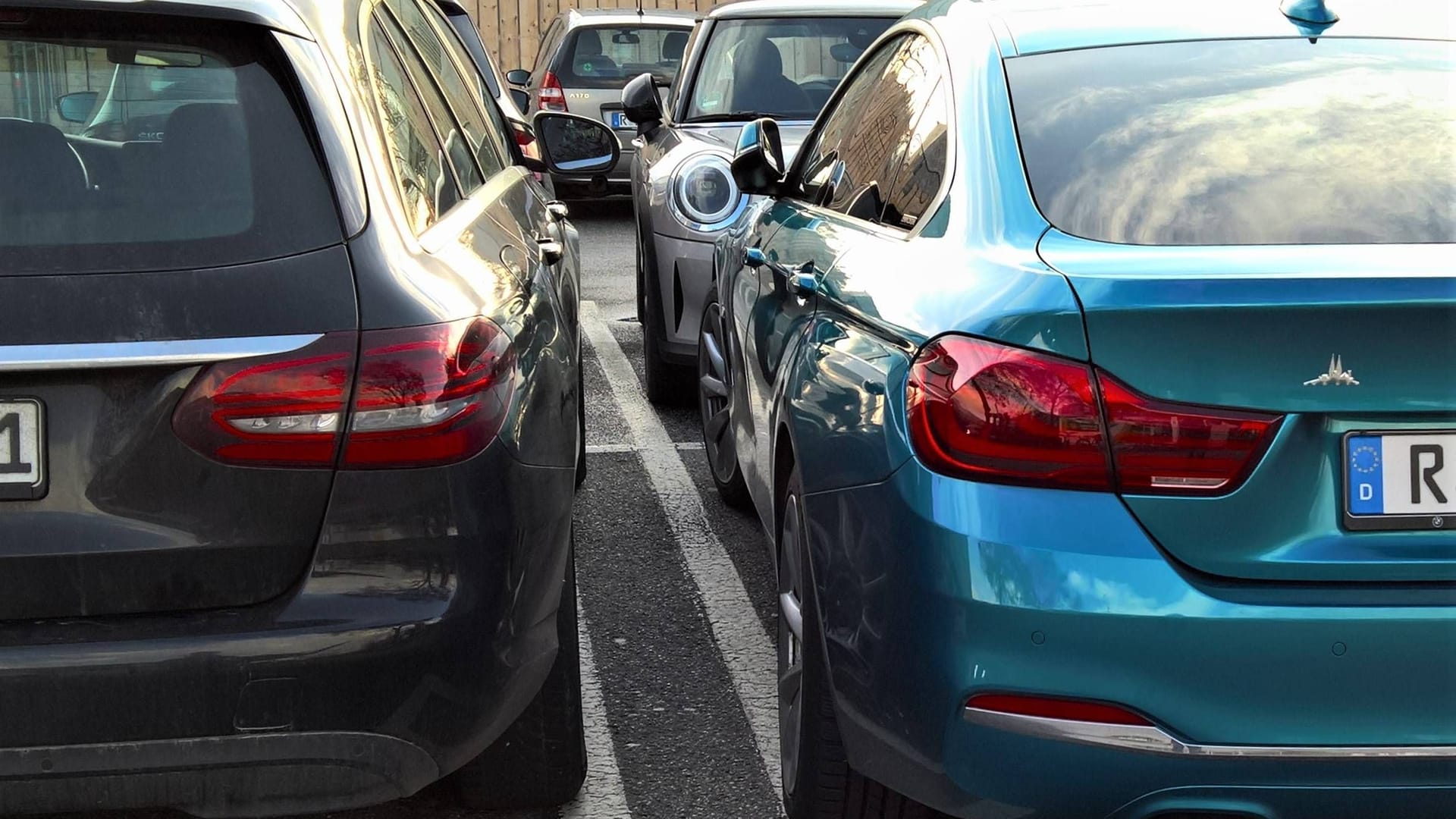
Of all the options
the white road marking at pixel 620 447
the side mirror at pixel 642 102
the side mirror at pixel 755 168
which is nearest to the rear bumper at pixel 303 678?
the side mirror at pixel 755 168

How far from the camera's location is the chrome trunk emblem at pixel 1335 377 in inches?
85.7

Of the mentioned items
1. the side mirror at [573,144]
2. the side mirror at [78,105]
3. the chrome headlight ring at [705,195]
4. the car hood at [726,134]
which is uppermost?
the side mirror at [78,105]

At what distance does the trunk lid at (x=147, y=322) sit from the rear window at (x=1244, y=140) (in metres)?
1.14

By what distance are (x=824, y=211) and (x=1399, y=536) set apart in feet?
5.61

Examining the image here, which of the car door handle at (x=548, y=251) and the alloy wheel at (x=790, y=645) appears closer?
the alloy wheel at (x=790, y=645)

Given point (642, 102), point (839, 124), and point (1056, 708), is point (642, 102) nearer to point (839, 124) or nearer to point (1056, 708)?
point (839, 124)

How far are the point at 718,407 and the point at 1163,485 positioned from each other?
3.24m

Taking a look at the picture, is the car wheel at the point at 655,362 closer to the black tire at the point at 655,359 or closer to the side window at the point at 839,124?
the black tire at the point at 655,359

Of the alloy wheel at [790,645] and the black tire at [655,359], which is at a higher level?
the alloy wheel at [790,645]

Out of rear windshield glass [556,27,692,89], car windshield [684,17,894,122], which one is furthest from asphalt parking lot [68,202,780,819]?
rear windshield glass [556,27,692,89]

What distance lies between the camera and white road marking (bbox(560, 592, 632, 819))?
10.7 ft

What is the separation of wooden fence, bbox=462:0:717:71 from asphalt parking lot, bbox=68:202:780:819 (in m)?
15.4

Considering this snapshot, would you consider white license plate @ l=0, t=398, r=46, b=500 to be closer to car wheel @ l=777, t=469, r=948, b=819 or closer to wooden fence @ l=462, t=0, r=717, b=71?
car wheel @ l=777, t=469, r=948, b=819

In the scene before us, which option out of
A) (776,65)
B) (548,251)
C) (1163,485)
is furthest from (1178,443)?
(776,65)
